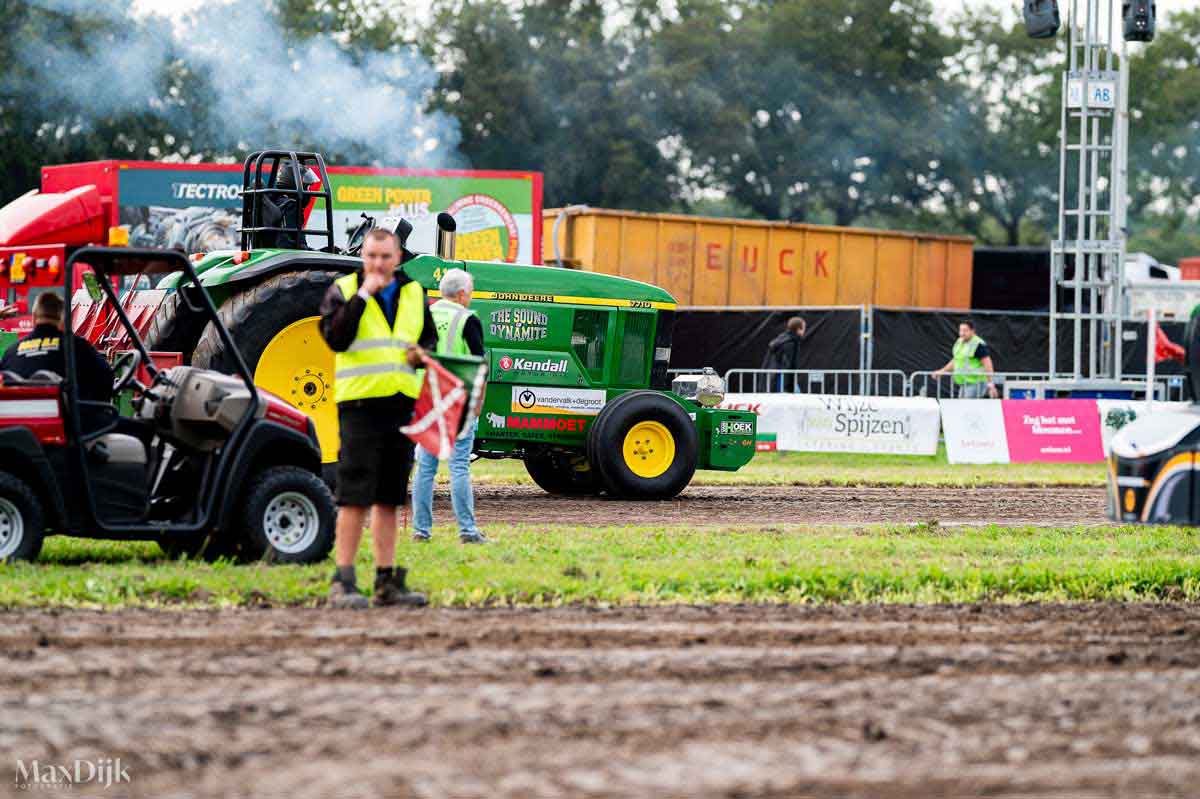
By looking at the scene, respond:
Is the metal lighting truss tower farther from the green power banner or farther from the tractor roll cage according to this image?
the tractor roll cage

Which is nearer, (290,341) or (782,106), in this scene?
(290,341)

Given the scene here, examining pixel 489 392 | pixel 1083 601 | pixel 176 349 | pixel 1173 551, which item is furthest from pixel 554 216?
pixel 1083 601

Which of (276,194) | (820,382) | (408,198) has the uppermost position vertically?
(408,198)

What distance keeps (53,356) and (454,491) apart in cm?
283

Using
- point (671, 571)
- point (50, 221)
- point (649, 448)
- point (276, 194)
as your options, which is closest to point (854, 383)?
point (649, 448)

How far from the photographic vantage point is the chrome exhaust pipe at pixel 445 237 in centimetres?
1479

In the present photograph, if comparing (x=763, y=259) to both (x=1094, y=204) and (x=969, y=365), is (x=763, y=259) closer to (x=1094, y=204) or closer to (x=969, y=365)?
(x=969, y=365)

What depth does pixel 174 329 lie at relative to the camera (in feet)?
43.5

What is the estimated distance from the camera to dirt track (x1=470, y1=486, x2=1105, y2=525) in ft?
46.2

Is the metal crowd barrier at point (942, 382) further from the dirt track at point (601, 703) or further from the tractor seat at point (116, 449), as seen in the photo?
the dirt track at point (601, 703)

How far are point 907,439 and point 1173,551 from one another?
10535 mm

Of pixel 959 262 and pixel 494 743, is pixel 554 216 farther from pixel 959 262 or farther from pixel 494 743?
pixel 494 743

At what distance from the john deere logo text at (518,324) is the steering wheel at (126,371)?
15.7 ft

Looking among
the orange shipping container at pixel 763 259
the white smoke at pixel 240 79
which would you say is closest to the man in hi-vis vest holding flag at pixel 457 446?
the white smoke at pixel 240 79
